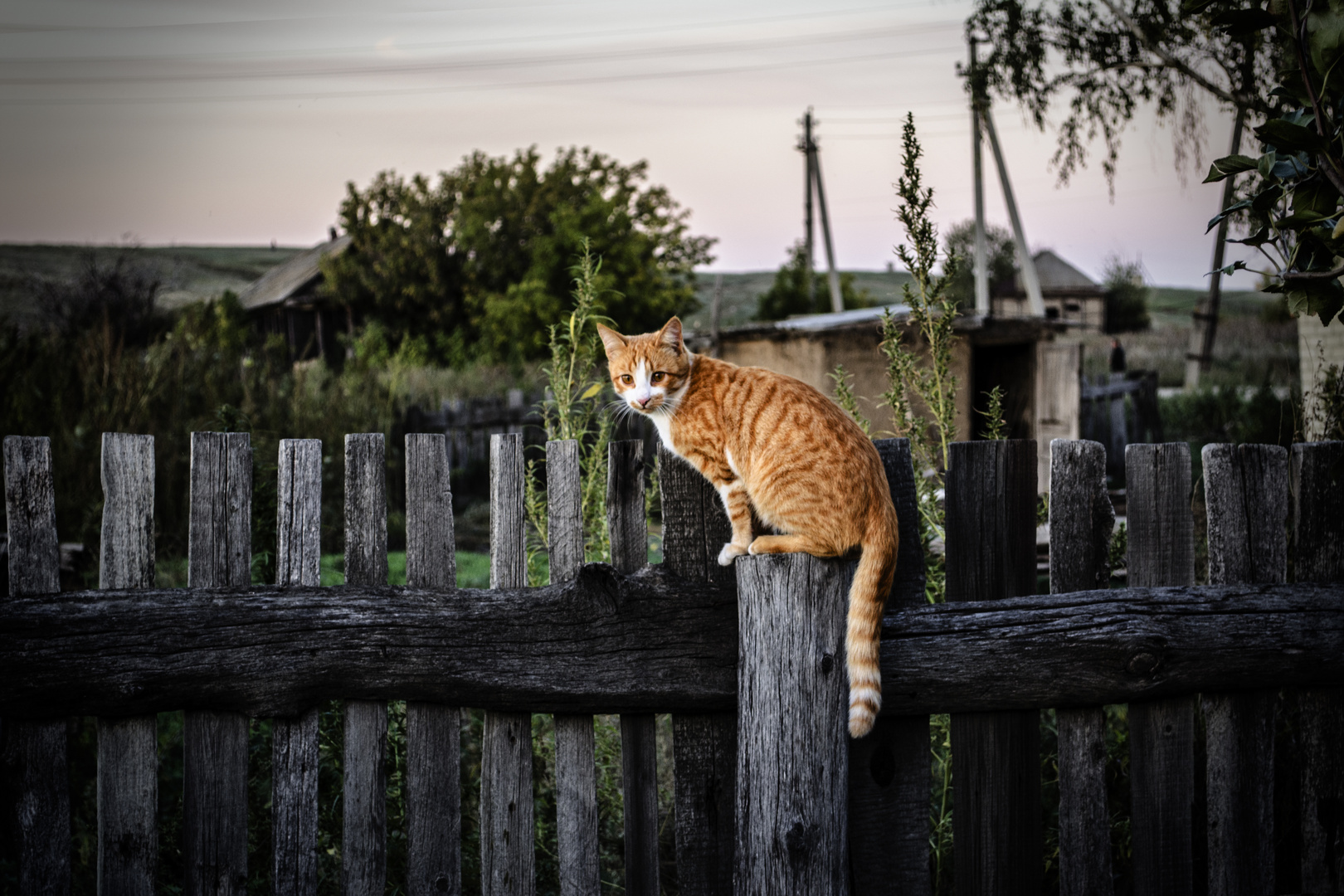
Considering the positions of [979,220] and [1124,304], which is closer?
[979,220]

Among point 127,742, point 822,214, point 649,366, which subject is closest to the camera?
point 127,742

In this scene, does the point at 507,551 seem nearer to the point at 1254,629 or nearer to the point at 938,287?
the point at 938,287

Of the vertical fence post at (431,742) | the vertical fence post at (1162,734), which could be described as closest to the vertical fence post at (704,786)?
the vertical fence post at (431,742)

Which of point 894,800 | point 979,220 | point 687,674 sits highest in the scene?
point 979,220

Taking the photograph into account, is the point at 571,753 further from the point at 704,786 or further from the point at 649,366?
the point at 649,366

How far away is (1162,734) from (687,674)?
46.7 inches

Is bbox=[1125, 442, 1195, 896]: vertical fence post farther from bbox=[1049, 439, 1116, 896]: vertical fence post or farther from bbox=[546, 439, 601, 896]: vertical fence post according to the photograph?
bbox=[546, 439, 601, 896]: vertical fence post

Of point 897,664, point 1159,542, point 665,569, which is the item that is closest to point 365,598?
point 665,569

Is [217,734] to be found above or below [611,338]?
below

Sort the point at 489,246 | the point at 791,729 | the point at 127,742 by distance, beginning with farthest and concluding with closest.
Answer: the point at 489,246 → the point at 127,742 → the point at 791,729

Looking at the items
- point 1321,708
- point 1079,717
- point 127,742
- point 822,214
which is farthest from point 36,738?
point 822,214

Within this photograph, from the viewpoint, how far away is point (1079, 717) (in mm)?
2148

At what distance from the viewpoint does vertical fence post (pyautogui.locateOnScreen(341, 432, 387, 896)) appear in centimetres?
209

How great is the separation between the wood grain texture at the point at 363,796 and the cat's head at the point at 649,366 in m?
1.05
